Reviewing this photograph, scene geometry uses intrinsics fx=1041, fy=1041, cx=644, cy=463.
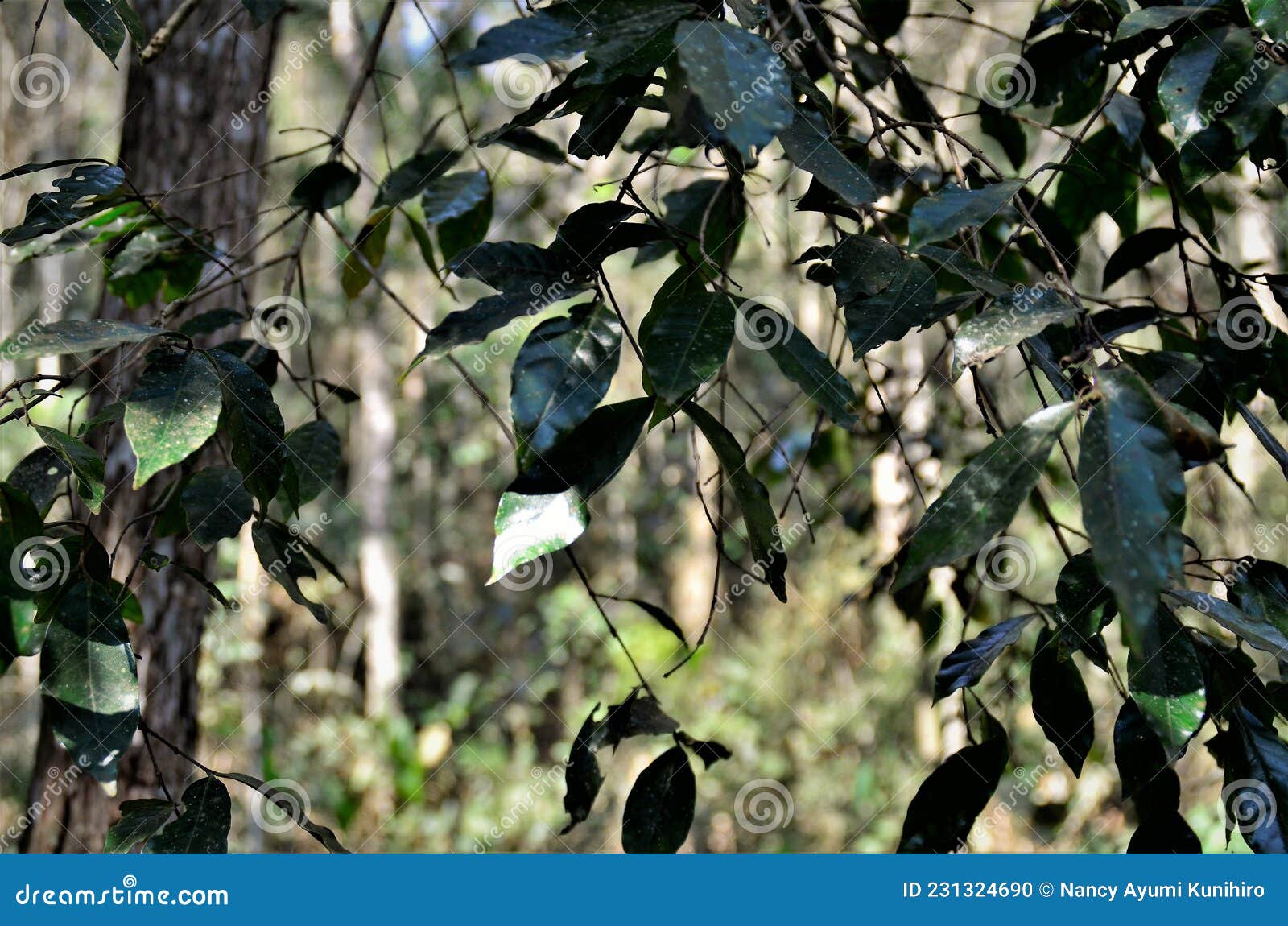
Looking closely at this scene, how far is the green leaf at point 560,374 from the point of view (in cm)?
66

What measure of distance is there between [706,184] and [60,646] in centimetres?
85

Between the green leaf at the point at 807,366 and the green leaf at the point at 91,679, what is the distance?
496 mm

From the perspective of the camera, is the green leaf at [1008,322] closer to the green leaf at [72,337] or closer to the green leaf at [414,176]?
the green leaf at [72,337]

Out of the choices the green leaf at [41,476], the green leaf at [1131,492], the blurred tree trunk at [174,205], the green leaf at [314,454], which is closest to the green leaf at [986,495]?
Answer: the green leaf at [1131,492]

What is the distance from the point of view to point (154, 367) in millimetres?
735

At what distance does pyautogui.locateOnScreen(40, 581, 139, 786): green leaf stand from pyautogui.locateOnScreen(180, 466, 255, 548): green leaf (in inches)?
5.3

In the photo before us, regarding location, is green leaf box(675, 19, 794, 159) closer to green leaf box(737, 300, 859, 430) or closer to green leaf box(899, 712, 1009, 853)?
green leaf box(737, 300, 859, 430)

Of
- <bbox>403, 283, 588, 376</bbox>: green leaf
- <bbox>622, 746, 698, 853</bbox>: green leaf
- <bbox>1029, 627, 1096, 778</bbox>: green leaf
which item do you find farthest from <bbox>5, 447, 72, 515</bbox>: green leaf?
<bbox>1029, 627, 1096, 778</bbox>: green leaf

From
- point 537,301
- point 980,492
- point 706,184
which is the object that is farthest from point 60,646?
point 706,184

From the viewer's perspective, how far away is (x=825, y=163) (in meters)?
0.71

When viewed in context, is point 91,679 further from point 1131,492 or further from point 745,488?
point 1131,492

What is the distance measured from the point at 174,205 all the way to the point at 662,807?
125 centimetres

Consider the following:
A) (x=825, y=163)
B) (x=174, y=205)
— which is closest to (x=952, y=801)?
(x=825, y=163)

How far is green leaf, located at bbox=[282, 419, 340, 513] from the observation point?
1122mm
